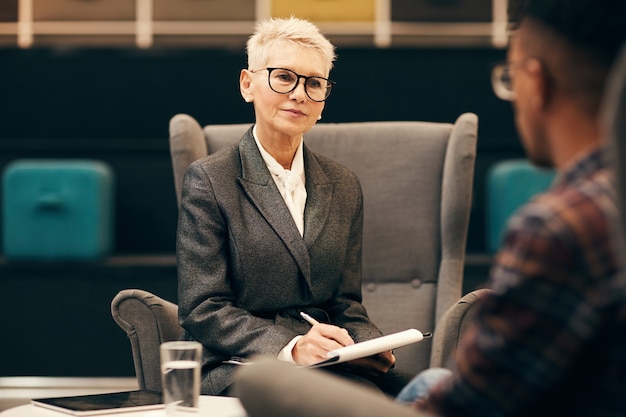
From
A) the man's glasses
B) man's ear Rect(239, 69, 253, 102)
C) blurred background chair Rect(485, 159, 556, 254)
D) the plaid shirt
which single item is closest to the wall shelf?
blurred background chair Rect(485, 159, 556, 254)

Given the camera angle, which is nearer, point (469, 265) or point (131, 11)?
point (469, 265)

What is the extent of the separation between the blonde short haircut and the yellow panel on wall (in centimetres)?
256

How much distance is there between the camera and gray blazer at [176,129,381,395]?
209 centimetres

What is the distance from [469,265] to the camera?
400 centimetres

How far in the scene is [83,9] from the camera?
4863 millimetres

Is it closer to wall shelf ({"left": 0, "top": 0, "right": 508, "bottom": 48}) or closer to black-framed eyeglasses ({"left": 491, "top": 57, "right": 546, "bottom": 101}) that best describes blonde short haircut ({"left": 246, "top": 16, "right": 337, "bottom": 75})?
black-framed eyeglasses ({"left": 491, "top": 57, "right": 546, "bottom": 101})

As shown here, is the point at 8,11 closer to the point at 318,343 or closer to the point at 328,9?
the point at 328,9

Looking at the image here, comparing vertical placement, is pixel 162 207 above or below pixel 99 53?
below

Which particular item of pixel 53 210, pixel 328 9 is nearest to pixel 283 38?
pixel 53 210

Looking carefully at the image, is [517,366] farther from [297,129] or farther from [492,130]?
[492,130]

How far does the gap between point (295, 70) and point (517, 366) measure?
1.41 metres

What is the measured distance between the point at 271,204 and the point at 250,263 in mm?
150

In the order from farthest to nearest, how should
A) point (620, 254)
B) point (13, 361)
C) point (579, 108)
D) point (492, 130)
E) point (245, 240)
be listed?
point (492, 130)
point (13, 361)
point (245, 240)
point (579, 108)
point (620, 254)

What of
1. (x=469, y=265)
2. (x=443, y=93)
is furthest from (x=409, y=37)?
(x=469, y=265)
